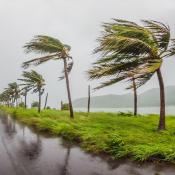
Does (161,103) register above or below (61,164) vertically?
above

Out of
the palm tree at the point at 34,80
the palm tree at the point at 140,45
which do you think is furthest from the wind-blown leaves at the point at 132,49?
the palm tree at the point at 34,80

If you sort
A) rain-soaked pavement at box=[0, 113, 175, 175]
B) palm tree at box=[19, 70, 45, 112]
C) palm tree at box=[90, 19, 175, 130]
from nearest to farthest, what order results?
1. rain-soaked pavement at box=[0, 113, 175, 175]
2. palm tree at box=[90, 19, 175, 130]
3. palm tree at box=[19, 70, 45, 112]

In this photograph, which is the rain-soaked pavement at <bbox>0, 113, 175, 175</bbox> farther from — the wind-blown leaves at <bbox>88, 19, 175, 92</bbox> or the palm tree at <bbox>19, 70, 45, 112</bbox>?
the palm tree at <bbox>19, 70, 45, 112</bbox>

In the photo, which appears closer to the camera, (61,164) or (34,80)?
(61,164)

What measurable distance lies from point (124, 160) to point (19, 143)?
4.99 metres

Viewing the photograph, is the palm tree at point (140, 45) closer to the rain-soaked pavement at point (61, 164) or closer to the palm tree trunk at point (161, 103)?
the palm tree trunk at point (161, 103)

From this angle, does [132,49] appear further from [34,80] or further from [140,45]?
[34,80]

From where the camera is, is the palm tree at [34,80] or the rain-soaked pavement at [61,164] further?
the palm tree at [34,80]

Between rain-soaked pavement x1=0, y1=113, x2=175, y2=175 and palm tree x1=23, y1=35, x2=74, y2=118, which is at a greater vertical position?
palm tree x1=23, y1=35, x2=74, y2=118

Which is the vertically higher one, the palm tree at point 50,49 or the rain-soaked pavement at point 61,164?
the palm tree at point 50,49

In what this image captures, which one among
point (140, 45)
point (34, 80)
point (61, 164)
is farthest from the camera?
point (34, 80)

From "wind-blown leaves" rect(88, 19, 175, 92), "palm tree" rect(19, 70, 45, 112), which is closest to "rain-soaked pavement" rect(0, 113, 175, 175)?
"wind-blown leaves" rect(88, 19, 175, 92)

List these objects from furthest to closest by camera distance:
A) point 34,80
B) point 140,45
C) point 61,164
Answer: point 34,80 → point 140,45 → point 61,164

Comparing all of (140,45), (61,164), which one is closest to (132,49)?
(140,45)
